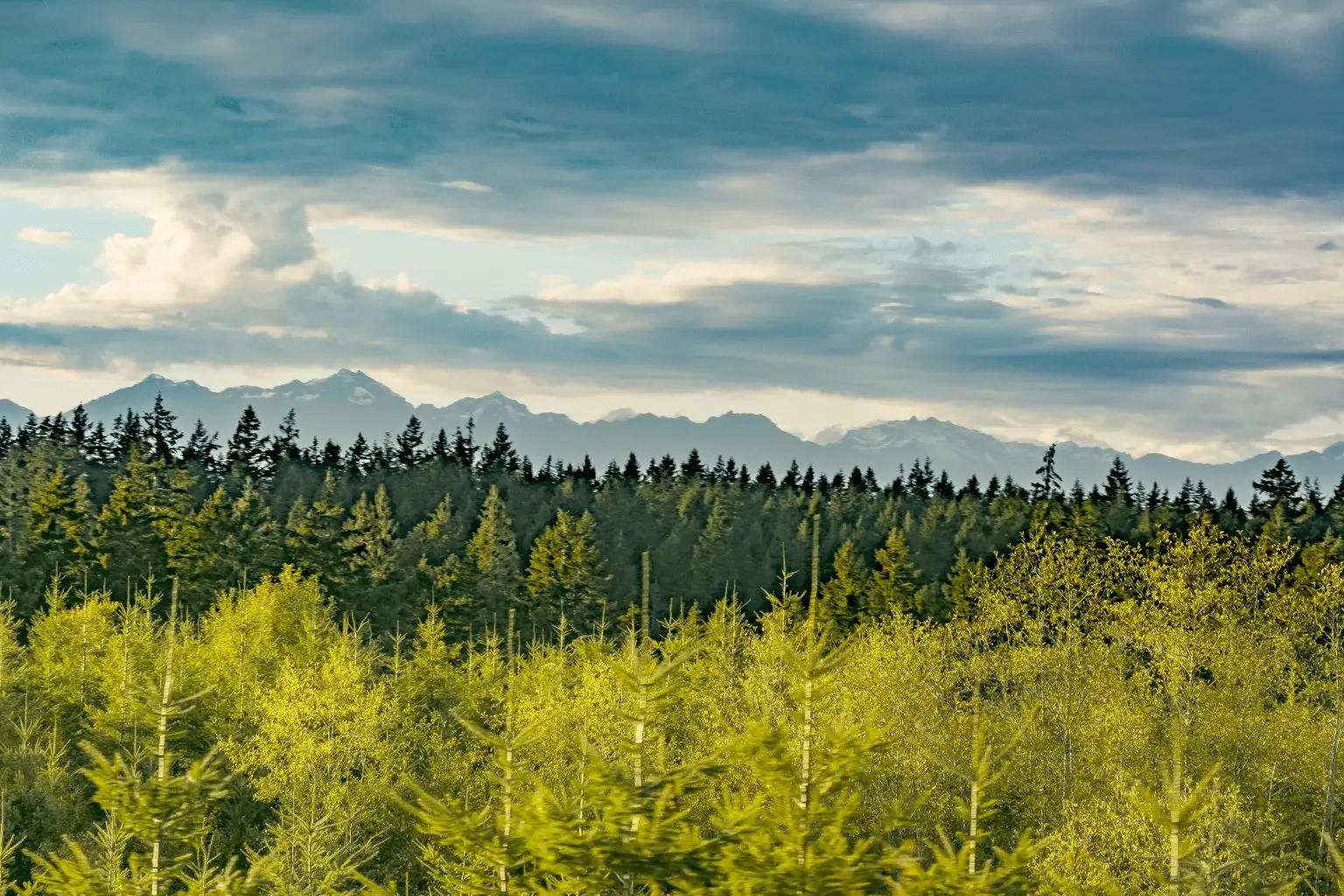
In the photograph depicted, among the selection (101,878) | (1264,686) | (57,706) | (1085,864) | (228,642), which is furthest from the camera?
(228,642)

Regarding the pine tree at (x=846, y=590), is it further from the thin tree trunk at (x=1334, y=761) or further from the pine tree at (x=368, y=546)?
the thin tree trunk at (x=1334, y=761)

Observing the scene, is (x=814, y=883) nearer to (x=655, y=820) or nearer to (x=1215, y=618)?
(x=655, y=820)

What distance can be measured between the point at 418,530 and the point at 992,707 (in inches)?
3850

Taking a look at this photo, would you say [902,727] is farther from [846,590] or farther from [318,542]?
[318,542]

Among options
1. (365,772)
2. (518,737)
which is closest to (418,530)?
(365,772)

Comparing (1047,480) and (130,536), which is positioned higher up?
→ (1047,480)

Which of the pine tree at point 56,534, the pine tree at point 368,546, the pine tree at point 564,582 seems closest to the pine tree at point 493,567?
the pine tree at point 564,582

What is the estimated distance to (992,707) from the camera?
58125 mm

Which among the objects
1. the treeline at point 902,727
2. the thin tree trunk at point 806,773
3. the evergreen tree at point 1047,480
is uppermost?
the evergreen tree at point 1047,480

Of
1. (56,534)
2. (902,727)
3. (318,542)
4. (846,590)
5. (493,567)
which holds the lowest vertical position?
(902,727)

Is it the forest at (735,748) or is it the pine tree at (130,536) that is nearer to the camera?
the forest at (735,748)

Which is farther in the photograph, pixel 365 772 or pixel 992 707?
pixel 992 707

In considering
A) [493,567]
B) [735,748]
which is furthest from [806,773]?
[493,567]

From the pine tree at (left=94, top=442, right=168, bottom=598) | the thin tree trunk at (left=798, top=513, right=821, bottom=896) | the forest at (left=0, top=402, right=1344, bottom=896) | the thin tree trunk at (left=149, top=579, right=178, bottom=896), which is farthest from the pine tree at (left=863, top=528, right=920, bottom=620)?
the thin tree trunk at (left=798, top=513, right=821, bottom=896)
